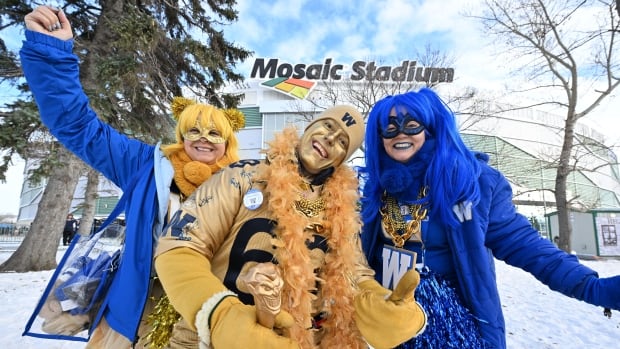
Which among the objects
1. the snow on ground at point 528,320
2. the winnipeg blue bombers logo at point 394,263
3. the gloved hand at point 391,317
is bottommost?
the snow on ground at point 528,320

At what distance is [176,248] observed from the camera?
1.28 meters

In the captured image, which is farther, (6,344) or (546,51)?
(546,51)

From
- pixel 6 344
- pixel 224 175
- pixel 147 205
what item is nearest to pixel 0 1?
pixel 6 344

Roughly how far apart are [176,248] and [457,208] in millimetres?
1318

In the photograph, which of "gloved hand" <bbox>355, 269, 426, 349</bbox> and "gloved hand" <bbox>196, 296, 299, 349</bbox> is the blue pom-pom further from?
"gloved hand" <bbox>196, 296, 299, 349</bbox>

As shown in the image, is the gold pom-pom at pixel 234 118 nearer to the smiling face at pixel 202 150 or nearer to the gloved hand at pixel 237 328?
the smiling face at pixel 202 150

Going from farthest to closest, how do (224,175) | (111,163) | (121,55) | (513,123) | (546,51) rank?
1. (513,123)
2. (546,51)
3. (121,55)
4. (111,163)
5. (224,175)

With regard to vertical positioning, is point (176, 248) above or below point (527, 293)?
above

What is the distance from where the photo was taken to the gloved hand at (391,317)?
1335 mm

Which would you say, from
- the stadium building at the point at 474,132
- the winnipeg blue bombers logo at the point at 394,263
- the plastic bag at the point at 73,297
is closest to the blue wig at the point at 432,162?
the winnipeg blue bombers logo at the point at 394,263

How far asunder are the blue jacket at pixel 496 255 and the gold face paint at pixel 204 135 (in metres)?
Answer: 1.44

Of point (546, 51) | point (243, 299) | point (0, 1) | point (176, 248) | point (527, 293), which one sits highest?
point (546, 51)

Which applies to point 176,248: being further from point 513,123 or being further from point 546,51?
point 513,123

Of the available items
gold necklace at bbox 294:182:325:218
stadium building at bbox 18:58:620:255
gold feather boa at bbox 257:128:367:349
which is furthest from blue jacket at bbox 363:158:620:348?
stadium building at bbox 18:58:620:255
